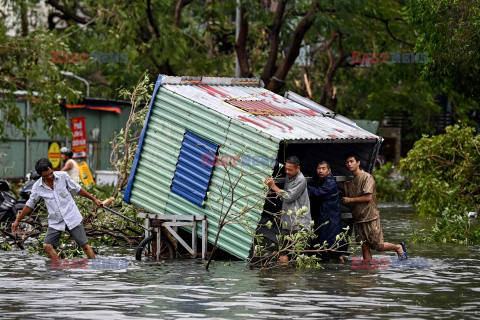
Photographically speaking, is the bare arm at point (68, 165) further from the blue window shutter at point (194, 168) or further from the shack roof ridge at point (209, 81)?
the blue window shutter at point (194, 168)

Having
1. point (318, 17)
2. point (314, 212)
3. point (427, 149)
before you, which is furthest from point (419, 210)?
point (314, 212)

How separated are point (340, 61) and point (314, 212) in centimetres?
1809

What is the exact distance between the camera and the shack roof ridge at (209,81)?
15820 mm

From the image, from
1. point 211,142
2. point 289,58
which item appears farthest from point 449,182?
point 211,142

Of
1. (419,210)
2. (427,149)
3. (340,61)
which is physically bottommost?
(419,210)

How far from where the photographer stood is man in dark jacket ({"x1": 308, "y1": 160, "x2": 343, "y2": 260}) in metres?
14.9

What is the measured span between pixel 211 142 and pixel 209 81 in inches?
77.3

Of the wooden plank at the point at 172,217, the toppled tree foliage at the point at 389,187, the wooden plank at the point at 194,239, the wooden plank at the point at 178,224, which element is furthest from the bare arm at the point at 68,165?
the toppled tree foliage at the point at 389,187

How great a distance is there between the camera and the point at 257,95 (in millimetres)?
16812

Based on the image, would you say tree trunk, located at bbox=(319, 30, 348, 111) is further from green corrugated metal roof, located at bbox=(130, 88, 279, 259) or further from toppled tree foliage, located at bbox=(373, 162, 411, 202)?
green corrugated metal roof, located at bbox=(130, 88, 279, 259)

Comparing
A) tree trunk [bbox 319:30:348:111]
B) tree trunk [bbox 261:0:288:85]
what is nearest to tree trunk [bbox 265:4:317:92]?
tree trunk [bbox 261:0:288:85]

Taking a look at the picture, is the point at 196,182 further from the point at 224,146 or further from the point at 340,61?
the point at 340,61

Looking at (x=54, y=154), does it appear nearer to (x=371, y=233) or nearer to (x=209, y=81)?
(x=209, y=81)

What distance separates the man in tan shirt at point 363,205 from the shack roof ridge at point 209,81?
2.84 m
